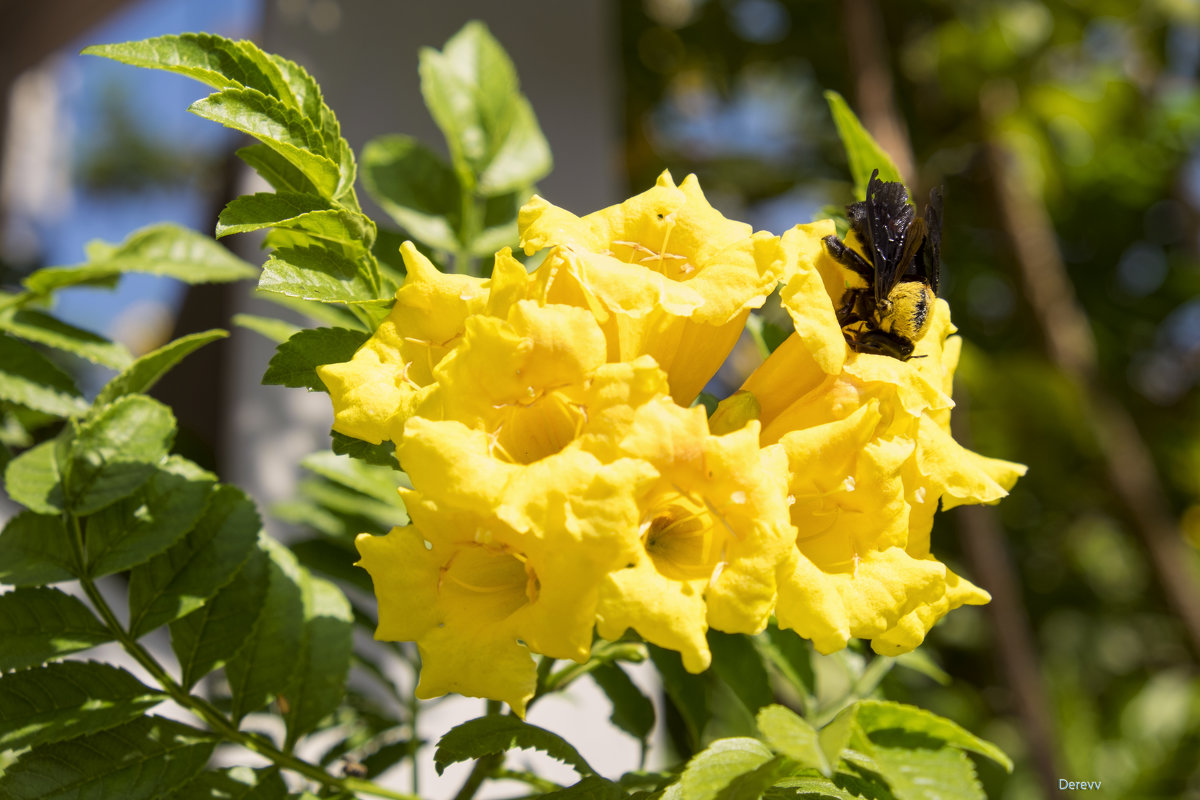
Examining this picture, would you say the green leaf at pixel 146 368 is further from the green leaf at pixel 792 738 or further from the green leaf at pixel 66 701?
the green leaf at pixel 792 738

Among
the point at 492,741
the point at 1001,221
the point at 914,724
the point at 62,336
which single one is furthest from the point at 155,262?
the point at 1001,221

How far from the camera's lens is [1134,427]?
315 cm

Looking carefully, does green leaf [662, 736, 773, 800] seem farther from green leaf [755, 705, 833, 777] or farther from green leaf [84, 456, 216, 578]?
green leaf [84, 456, 216, 578]

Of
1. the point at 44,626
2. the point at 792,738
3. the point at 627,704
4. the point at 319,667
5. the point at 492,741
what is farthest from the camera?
the point at 627,704

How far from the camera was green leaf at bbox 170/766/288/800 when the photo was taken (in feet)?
2.34

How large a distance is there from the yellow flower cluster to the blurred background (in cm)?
127

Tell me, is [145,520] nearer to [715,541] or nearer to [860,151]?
[715,541]

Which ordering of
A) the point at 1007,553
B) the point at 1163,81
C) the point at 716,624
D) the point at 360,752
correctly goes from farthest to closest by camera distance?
the point at 1007,553
the point at 1163,81
the point at 360,752
the point at 716,624

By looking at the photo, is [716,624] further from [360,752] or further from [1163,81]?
[1163,81]

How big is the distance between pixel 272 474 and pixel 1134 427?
9.28ft

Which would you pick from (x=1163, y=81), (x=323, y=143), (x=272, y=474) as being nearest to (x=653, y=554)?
(x=323, y=143)

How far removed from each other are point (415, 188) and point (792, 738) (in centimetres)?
69

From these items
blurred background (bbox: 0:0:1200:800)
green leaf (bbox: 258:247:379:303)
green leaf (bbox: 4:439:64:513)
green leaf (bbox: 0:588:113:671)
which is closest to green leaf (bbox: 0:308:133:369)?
green leaf (bbox: 4:439:64:513)

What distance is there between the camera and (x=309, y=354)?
67 centimetres
